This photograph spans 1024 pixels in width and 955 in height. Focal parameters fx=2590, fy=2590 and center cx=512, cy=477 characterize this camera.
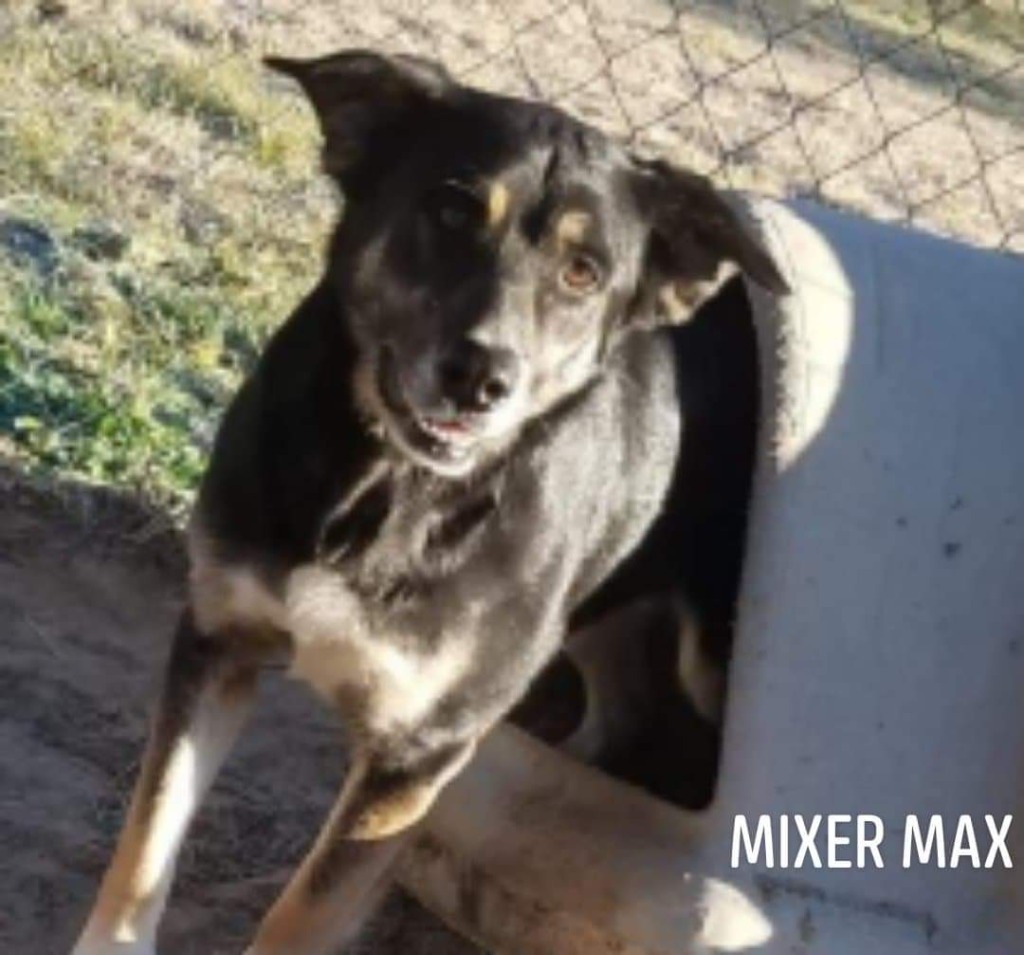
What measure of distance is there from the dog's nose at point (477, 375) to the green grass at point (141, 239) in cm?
193

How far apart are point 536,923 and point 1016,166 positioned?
8.63m

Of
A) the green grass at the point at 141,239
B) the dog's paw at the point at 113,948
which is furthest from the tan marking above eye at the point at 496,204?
the green grass at the point at 141,239

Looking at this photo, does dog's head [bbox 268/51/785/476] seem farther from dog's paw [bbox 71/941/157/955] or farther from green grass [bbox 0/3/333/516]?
green grass [bbox 0/3/333/516]

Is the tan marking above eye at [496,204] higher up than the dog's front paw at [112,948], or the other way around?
the tan marking above eye at [496,204]

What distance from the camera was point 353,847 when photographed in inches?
162

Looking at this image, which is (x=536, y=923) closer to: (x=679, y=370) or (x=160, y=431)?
(x=679, y=370)

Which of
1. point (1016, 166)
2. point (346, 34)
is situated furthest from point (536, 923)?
point (1016, 166)

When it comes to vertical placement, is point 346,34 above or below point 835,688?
below

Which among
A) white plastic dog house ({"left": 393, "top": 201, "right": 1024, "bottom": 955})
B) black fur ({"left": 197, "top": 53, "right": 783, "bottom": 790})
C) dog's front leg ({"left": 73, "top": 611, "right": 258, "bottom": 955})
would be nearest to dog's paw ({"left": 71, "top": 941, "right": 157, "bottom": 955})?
dog's front leg ({"left": 73, "top": 611, "right": 258, "bottom": 955})

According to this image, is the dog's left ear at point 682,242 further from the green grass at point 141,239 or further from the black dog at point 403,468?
the green grass at point 141,239

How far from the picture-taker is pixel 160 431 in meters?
5.84

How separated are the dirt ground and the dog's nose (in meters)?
1.20

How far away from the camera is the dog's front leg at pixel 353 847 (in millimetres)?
4105

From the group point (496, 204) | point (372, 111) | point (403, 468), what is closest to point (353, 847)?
point (403, 468)
